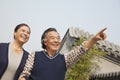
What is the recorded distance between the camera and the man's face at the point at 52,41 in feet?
11.5

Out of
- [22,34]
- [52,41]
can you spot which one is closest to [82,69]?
[22,34]

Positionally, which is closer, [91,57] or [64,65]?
[64,65]

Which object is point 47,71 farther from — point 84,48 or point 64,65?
point 84,48

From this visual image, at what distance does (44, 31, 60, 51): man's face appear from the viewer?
3.49 m

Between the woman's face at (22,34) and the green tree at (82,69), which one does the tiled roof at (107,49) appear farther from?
the woman's face at (22,34)

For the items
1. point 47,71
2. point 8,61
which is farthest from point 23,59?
point 47,71

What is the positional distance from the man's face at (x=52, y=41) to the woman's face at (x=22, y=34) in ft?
1.08

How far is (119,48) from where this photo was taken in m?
15.1

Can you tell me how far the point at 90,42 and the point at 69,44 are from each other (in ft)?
35.8

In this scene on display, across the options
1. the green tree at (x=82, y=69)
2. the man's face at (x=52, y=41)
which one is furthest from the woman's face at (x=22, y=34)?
the green tree at (x=82, y=69)

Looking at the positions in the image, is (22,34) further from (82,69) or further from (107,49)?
(107,49)

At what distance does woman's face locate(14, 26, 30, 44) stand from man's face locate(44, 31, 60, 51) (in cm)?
33

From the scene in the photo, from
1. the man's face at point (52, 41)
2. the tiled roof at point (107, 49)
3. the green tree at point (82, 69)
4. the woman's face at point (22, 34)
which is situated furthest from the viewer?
the tiled roof at point (107, 49)

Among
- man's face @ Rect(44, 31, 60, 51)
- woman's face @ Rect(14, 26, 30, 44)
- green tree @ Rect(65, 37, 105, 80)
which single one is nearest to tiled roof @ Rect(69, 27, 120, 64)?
green tree @ Rect(65, 37, 105, 80)
